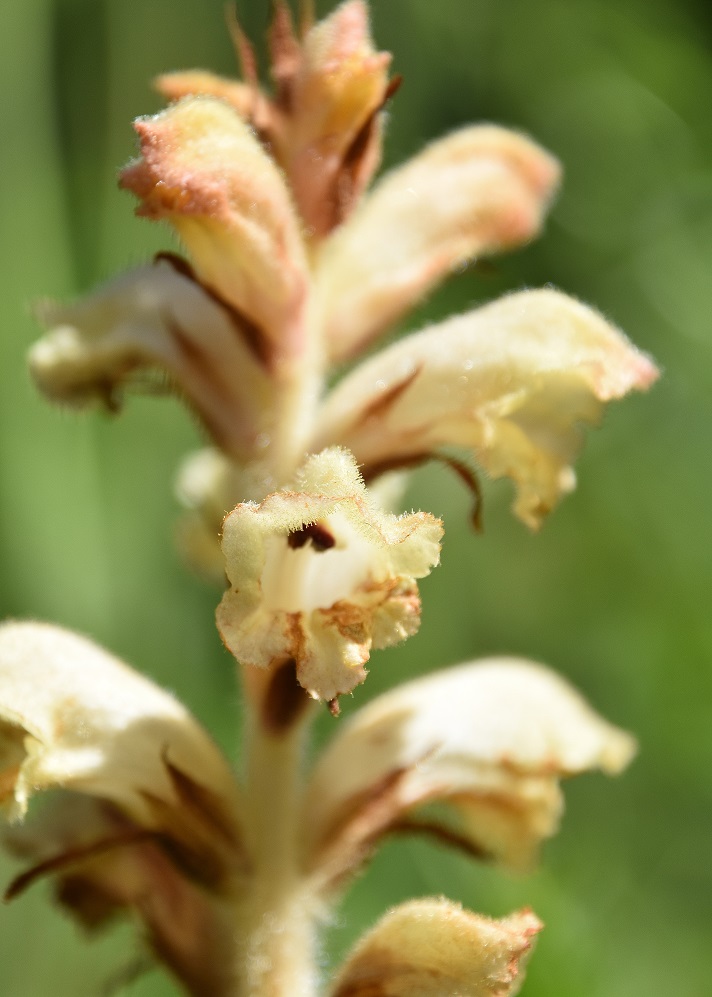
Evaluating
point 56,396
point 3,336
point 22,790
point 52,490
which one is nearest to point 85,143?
point 3,336

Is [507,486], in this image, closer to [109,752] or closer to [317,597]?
[109,752]

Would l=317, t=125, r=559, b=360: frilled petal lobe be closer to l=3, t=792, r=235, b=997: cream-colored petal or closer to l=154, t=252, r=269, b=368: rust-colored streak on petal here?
l=154, t=252, r=269, b=368: rust-colored streak on petal

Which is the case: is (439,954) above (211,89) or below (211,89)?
below

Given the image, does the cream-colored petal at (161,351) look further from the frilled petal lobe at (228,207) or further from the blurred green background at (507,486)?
the blurred green background at (507,486)

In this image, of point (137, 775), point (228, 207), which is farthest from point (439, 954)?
point (228, 207)

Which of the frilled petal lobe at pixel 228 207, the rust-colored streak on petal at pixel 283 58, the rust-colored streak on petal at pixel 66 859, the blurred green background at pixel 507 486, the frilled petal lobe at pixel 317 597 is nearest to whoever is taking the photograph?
the frilled petal lobe at pixel 317 597

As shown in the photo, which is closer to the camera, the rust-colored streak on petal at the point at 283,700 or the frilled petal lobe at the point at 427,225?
the rust-colored streak on petal at the point at 283,700

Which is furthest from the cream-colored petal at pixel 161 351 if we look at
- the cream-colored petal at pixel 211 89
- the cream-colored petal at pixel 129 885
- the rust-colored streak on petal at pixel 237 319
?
the cream-colored petal at pixel 129 885
